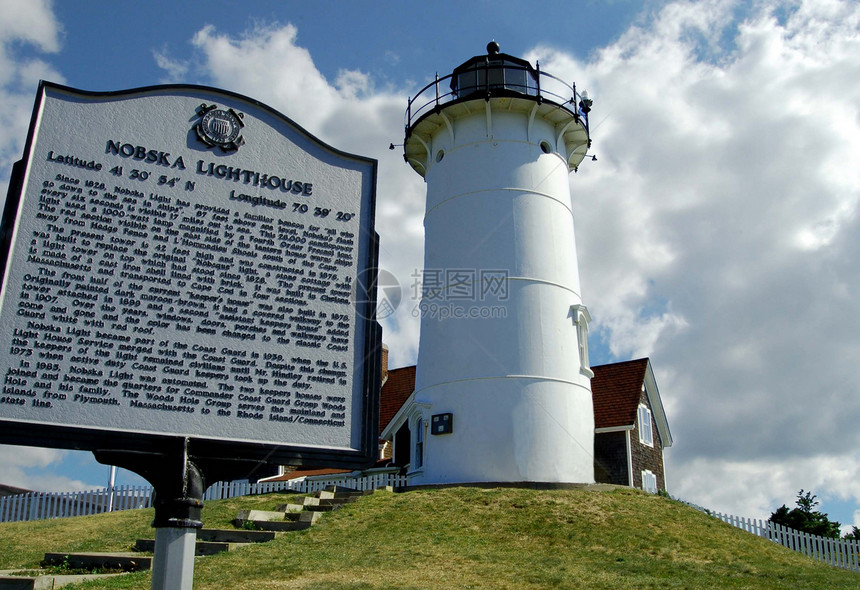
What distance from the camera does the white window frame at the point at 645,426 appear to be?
2558 cm

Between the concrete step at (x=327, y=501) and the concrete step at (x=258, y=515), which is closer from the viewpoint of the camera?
the concrete step at (x=258, y=515)

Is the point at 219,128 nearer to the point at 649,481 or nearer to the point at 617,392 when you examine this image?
the point at 617,392

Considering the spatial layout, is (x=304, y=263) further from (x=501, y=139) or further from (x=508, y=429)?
(x=501, y=139)

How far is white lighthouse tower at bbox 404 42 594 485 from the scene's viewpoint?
66.6 ft

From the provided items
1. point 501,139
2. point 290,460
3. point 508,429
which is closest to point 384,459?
point 508,429

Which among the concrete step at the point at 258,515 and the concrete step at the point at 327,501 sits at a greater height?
the concrete step at the point at 327,501

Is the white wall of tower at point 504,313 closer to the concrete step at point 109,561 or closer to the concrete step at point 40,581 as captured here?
the concrete step at point 109,561

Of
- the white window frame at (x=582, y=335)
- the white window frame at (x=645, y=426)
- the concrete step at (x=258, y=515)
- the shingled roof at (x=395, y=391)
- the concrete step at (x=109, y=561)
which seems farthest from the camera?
the shingled roof at (x=395, y=391)

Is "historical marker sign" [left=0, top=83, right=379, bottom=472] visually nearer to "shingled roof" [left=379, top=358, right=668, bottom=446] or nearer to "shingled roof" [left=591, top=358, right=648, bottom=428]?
"shingled roof" [left=379, top=358, right=668, bottom=446]

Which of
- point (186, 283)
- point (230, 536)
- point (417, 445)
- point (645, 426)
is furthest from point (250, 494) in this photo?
point (186, 283)

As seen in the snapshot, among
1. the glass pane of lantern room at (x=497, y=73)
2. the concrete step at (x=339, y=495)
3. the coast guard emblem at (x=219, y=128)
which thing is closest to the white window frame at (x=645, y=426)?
the concrete step at (x=339, y=495)

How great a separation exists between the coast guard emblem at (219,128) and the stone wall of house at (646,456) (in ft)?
65.5

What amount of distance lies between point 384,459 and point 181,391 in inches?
852

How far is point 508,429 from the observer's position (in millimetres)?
20109
